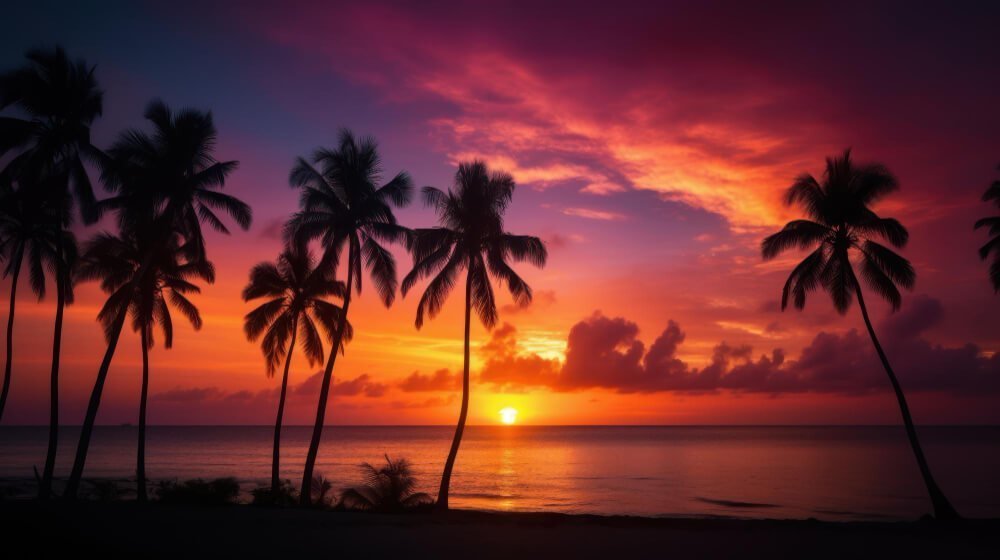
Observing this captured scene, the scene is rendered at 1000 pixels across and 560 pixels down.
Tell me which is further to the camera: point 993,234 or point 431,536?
point 993,234

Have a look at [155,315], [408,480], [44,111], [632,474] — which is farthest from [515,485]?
[44,111]

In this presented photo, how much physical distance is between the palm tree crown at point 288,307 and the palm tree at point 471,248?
23.7ft

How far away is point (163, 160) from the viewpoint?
79.0 ft

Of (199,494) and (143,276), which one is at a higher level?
(143,276)

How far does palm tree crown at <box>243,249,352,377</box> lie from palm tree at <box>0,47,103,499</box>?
8650 millimetres

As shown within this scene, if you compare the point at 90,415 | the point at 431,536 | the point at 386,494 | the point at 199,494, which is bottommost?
the point at 386,494

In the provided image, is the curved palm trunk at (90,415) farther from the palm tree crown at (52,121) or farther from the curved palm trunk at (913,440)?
the curved palm trunk at (913,440)

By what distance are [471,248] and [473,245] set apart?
155 millimetres

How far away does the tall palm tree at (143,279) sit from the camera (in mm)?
28234

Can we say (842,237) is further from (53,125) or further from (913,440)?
(53,125)

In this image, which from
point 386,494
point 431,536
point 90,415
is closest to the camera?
point 431,536

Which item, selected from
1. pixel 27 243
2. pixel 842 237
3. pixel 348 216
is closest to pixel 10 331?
pixel 27 243

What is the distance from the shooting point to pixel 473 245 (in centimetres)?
2595

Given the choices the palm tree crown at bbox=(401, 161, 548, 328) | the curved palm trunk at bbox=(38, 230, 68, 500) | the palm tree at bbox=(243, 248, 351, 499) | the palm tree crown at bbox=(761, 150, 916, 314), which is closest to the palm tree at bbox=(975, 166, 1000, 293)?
the palm tree crown at bbox=(761, 150, 916, 314)
